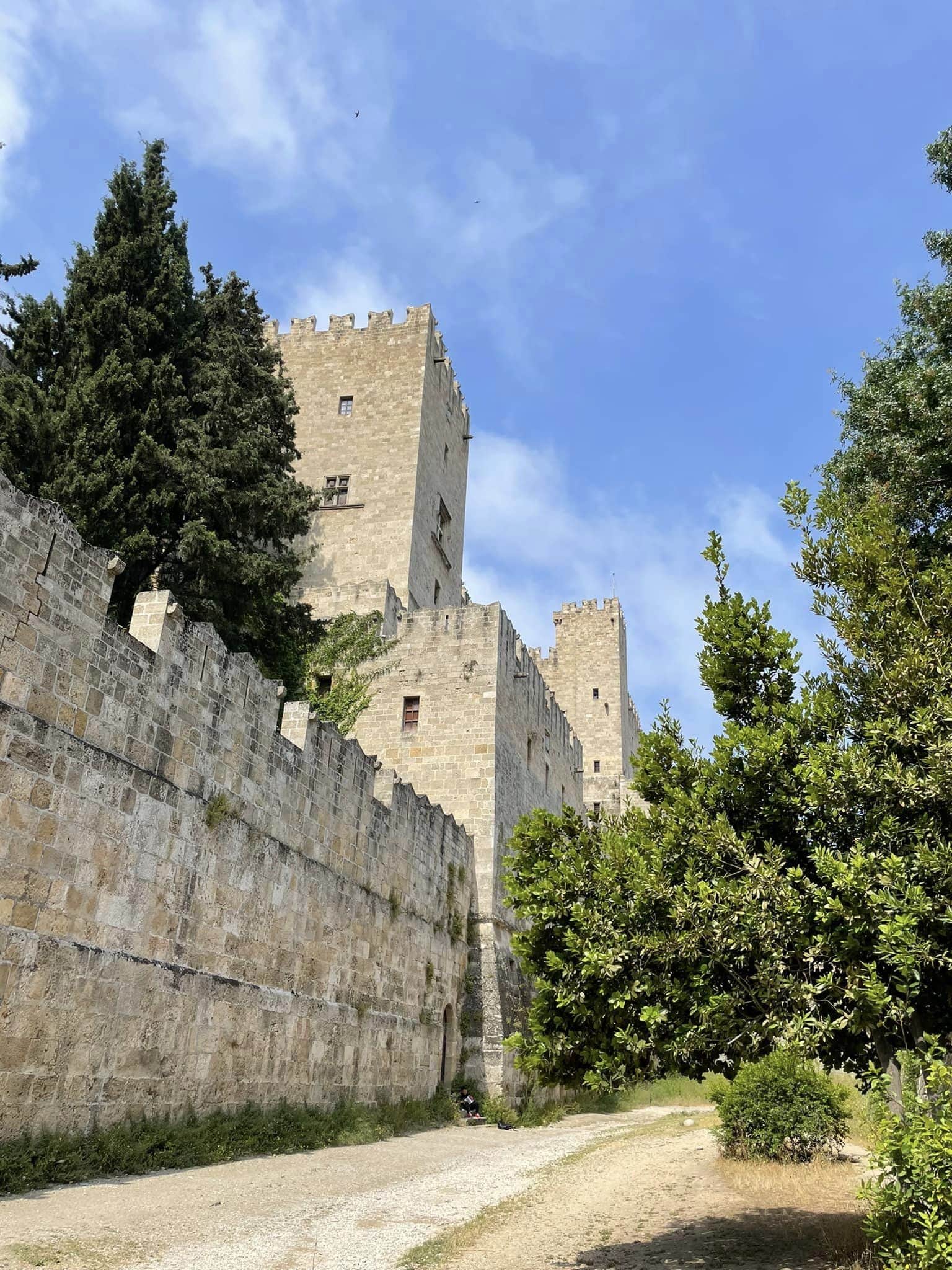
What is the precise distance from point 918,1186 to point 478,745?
14657mm

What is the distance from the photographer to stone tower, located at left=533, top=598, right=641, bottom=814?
137 ft

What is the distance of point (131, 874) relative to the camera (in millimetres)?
8438

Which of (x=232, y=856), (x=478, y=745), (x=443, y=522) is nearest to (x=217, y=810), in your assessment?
(x=232, y=856)

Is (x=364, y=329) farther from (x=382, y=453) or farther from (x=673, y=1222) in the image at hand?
(x=673, y=1222)

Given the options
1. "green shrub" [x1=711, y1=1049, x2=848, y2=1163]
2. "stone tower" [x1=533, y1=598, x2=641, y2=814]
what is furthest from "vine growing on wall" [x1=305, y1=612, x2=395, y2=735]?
"stone tower" [x1=533, y1=598, x2=641, y2=814]

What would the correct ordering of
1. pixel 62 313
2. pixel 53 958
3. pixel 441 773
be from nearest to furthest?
pixel 53 958 < pixel 62 313 < pixel 441 773

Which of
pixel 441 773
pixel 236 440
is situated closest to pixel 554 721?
pixel 441 773

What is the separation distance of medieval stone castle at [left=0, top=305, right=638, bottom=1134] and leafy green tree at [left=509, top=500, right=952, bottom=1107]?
3.48 feet

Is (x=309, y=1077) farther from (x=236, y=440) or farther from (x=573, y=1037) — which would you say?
(x=236, y=440)

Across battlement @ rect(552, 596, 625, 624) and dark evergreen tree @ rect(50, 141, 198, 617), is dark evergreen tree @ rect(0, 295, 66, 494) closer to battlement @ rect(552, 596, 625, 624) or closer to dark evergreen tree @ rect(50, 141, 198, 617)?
dark evergreen tree @ rect(50, 141, 198, 617)

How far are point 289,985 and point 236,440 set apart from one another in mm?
9535

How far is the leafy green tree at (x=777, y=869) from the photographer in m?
5.26

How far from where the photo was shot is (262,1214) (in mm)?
6684

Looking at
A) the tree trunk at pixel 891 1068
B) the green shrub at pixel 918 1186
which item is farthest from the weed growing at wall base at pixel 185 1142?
the tree trunk at pixel 891 1068
